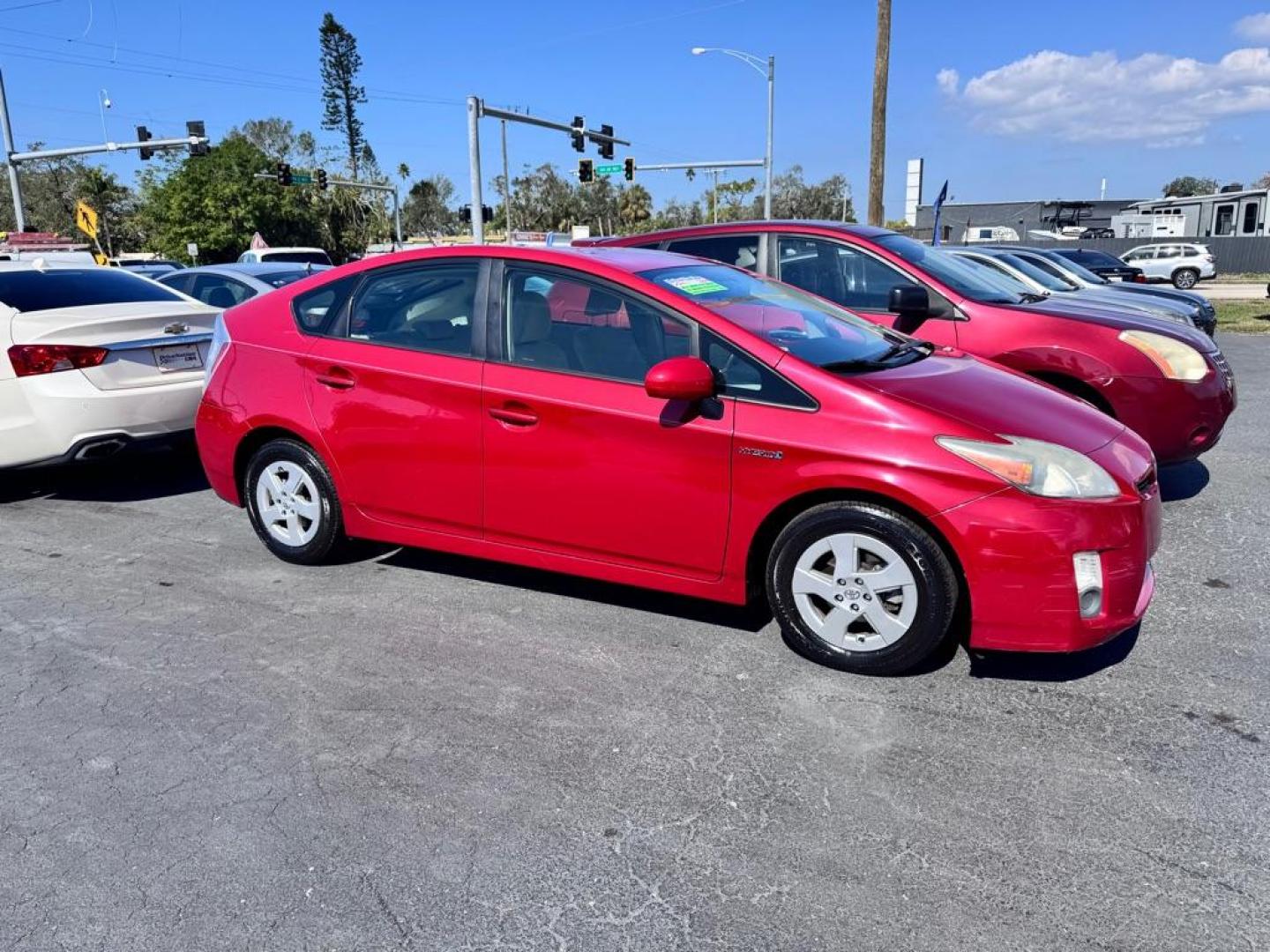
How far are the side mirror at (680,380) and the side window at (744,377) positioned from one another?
0.12 metres

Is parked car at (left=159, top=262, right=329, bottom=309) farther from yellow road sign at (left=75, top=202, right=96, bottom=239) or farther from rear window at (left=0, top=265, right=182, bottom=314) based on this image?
yellow road sign at (left=75, top=202, right=96, bottom=239)

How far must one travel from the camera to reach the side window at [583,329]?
3990mm

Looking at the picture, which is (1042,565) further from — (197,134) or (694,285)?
(197,134)

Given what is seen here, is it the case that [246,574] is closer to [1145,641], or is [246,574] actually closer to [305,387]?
[305,387]

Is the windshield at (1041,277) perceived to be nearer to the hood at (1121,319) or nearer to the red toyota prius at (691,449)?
the hood at (1121,319)

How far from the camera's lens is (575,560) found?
13.7 feet

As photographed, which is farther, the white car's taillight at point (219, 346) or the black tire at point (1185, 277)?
the black tire at point (1185, 277)

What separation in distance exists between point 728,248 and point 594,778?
14.8ft

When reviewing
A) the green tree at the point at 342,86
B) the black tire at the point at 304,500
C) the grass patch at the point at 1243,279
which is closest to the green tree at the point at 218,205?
the green tree at the point at 342,86

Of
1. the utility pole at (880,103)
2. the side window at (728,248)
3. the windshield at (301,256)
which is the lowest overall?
the side window at (728,248)

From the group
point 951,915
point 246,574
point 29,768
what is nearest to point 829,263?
point 246,574

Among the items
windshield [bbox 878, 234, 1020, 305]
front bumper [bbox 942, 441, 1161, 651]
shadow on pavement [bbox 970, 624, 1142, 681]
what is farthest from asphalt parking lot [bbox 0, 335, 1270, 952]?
windshield [bbox 878, 234, 1020, 305]

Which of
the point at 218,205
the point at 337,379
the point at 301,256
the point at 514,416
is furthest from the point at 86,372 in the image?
the point at 218,205

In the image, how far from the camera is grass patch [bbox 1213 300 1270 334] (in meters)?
18.0
